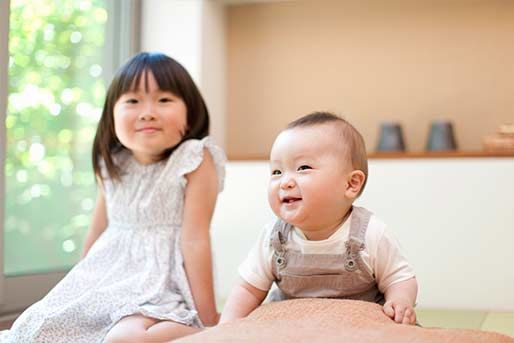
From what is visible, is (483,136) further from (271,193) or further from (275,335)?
(275,335)

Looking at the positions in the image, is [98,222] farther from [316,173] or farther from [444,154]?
[444,154]

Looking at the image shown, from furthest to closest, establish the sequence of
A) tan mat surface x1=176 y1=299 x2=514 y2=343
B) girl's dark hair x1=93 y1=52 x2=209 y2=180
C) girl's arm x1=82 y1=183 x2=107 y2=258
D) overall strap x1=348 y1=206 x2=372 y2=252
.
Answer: girl's arm x1=82 y1=183 x2=107 y2=258 → girl's dark hair x1=93 y1=52 x2=209 y2=180 → overall strap x1=348 y1=206 x2=372 y2=252 → tan mat surface x1=176 y1=299 x2=514 y2=343

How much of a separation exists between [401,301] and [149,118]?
2.38 ft

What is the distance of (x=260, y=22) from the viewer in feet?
9.87

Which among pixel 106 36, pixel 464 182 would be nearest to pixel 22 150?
pixel 106 36

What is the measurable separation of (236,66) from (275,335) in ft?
6.95

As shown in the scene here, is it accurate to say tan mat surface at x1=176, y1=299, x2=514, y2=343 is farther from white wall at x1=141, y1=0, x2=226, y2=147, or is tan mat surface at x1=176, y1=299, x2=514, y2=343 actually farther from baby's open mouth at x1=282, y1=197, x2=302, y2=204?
white wall at x1=141, y1=0, x2=226, y2=147

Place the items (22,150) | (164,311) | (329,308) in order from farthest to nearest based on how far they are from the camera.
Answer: (22,150)
(164,311)
(329,308)

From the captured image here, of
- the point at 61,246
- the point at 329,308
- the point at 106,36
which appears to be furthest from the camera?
the point at 106,36

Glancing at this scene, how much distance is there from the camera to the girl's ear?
4.33 feet

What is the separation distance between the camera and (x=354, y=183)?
1.33 meters

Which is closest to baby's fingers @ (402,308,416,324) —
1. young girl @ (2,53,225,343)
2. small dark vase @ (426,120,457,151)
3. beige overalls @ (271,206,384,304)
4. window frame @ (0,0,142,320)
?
beige overalls @ (271,206,384,304)

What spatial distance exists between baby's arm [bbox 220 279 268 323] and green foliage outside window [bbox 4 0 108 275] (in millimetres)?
952

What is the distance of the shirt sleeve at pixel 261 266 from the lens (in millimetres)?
1383
